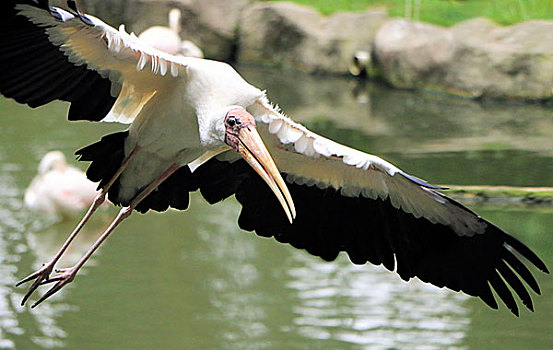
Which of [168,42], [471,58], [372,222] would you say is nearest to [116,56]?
[372,222]

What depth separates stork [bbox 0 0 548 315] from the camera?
10.8 feet

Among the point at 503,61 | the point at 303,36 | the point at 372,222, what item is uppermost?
the point at 303,36

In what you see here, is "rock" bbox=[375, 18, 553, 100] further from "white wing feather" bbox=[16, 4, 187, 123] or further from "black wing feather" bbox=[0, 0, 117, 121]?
"black wing feather" bbox=[0, 0, 117, 121]

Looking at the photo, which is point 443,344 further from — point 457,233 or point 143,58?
point 143,58

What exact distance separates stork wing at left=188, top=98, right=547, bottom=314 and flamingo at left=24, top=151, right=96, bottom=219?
10.2ft

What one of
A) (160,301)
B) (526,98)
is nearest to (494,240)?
(160,301)

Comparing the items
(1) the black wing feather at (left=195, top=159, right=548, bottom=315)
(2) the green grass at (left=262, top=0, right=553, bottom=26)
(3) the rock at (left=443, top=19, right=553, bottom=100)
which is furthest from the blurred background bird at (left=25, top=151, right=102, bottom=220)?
(2) the green grass at (left=262, top=0, right=553, bottom=26)

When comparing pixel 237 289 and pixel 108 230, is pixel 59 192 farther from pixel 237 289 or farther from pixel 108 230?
pixel 108 230

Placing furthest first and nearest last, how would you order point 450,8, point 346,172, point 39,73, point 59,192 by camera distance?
1. point 450,8
2. point 59,192
3. point 346,172
4. point 39,73

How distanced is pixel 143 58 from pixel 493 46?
7745mm

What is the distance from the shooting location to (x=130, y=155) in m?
3.74

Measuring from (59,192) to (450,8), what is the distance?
6674mm

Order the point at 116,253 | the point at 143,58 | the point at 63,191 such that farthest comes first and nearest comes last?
the point at 63,191 → the point at 116,253 → the point at 143,58

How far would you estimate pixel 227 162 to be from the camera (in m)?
3.93
